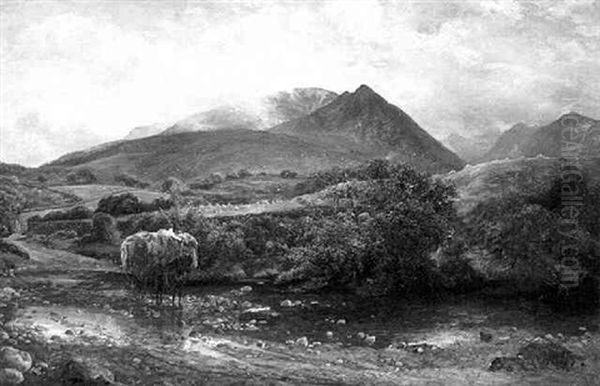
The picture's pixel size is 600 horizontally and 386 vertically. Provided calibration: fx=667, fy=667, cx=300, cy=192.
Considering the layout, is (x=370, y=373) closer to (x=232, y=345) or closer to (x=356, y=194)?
(x=232, y=345)

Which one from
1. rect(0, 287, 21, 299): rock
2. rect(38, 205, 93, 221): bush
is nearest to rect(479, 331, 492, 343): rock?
rect(0, 287, 21, 299): rock

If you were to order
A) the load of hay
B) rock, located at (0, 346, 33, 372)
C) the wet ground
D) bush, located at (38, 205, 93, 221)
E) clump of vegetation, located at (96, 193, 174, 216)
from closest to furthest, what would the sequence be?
rock, located at (0, 346, 33, 372) → the wet ground → the load of hay → clump of vegetation, located at (96, 193, 174, 216) → bush, located at (38, 205, 93, 221)

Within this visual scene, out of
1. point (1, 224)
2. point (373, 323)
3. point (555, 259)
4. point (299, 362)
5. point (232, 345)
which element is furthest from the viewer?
point (1, 224)

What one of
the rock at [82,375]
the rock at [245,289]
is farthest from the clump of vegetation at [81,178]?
the rock at [82,375]

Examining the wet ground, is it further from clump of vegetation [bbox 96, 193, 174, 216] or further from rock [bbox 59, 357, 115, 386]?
clump of vegetation [bbox 96, 193, 174, 216]

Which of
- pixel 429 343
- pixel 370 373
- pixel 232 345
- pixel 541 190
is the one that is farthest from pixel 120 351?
pixel 541 190

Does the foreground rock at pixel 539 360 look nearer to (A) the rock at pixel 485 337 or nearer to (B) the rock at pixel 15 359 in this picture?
(A) the rock at pixel 485 337

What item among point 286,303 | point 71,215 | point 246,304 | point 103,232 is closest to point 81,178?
point 71,215
